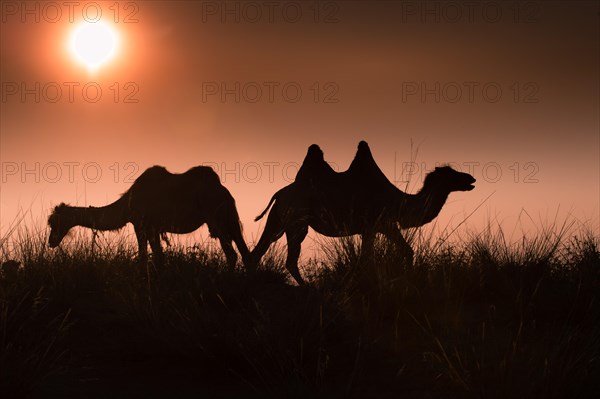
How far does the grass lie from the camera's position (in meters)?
4.80

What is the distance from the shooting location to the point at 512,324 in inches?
246

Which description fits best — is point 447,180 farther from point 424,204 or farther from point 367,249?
point 367,249

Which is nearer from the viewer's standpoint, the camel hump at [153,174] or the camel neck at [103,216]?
the camel neck at [103,216]

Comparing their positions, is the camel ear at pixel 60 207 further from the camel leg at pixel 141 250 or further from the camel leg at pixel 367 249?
the camel leg at pixel 367 249

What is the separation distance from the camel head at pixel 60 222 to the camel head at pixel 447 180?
511 cm

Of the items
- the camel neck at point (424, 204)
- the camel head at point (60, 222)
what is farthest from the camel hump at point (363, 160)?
the camel head at point (60, 222)

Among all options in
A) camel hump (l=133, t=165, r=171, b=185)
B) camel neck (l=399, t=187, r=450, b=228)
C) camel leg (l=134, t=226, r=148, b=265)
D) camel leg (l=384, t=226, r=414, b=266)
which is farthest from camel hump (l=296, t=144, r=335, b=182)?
camel hump (l=133, t=165, r=171, b=185)

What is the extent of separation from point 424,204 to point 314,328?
4393 millimetres

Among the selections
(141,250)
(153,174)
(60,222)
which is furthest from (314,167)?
(60,222)

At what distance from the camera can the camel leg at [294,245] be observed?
9388mm

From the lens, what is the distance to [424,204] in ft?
32.1

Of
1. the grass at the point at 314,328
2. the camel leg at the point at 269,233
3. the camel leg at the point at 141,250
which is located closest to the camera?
the grass at the point at 314,328

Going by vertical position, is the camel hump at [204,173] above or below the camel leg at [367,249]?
above

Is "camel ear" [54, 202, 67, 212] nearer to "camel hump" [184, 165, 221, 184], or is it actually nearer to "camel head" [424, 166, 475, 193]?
"camel hump" [184, 165, 221, 184]
